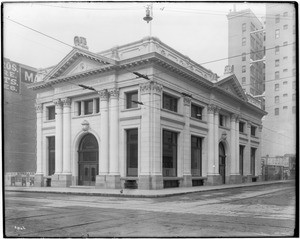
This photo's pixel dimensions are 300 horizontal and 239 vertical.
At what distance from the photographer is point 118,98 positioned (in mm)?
31422

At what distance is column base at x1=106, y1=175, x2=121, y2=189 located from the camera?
99.7ft

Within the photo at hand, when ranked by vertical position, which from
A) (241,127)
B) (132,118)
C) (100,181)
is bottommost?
(100,181)

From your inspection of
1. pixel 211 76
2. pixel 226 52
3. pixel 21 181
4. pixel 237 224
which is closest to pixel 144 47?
pixel 211 76

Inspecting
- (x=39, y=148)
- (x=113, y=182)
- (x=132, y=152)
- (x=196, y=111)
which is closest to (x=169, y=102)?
(x=196, y=111)

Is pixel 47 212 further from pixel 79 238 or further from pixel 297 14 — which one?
pixel 297 14

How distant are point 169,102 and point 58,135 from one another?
11.1 m

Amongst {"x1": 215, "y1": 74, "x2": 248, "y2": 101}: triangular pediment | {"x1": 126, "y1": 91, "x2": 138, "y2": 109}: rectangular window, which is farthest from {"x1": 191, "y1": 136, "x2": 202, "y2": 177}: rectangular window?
{"x1": 126, "y1": 91, "x2": 138, "y2": 109}: rectangular window

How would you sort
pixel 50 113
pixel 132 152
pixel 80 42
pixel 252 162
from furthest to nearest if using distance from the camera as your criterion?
pixel 252 162 < pixel 50 113 < pixel 132 152 < pixel 80 42

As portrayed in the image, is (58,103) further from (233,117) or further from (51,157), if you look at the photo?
(233,117)

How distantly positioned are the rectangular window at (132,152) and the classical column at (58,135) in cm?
756

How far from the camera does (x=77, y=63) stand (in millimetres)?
33125

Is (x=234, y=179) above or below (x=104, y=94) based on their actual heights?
below

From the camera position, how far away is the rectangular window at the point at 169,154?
1236 inches

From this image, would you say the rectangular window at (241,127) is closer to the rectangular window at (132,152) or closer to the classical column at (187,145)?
the classical column at (187,145)
